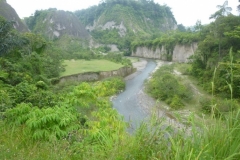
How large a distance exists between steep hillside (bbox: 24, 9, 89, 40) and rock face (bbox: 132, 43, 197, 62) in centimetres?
1682

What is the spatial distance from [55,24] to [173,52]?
3097cm

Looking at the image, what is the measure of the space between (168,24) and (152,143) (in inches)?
3725

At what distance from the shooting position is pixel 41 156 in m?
2.56

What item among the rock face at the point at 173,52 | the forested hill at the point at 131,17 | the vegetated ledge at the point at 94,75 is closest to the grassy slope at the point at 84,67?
the vegetated ledge at the point at 94,75

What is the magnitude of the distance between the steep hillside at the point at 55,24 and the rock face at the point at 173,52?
1682 centimetres

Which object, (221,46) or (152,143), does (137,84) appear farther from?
(152,143)

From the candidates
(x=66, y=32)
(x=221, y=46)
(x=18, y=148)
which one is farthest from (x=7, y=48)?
(x=66, y=32)

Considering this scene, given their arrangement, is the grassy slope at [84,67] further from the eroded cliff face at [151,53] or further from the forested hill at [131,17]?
the forested hill at [131,17]

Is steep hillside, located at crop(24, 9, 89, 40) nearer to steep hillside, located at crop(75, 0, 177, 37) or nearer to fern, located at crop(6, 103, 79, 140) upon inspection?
steep hillside, located at crop(75, 0, 177, 37)

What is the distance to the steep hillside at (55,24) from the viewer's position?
5178cm

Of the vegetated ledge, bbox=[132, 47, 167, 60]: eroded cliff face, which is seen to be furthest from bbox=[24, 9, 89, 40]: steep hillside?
the vegetated ledge

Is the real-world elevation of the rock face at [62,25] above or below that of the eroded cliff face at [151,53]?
above

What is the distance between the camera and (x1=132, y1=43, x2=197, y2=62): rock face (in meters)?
36.2

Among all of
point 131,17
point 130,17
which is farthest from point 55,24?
point 131,17
